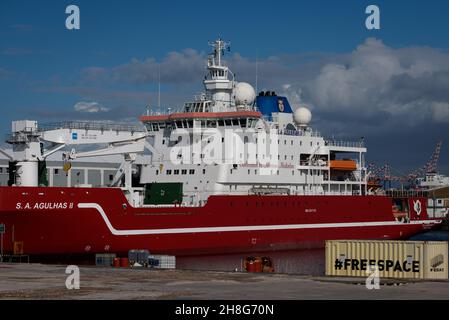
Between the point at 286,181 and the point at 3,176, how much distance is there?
1543cm

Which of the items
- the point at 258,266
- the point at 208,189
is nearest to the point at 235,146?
the point at 208,189

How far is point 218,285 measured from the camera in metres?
19.6

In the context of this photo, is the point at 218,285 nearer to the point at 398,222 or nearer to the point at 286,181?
the point at 286,181

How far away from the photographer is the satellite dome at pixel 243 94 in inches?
1783

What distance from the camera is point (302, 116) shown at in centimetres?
4831

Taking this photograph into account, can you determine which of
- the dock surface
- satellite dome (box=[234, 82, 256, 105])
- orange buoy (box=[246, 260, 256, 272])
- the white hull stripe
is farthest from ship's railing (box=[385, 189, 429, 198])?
the dock surface

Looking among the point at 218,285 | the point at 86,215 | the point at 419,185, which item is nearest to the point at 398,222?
the point at 86,215

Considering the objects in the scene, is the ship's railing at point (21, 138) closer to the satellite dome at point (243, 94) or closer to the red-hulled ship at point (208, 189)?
the red-hulled ship at point (208, 189)

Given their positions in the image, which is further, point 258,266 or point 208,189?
point 208,189

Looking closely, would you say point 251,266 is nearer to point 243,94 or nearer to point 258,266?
point 258,266

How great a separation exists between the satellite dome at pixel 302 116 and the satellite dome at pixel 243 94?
391 cm

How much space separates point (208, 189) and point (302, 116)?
9549mm

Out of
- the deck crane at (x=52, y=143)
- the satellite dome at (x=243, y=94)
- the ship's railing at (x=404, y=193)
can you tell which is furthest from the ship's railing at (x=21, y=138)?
the ship's railing at (x=404, y=193)

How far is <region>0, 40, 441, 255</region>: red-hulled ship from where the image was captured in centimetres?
3406
